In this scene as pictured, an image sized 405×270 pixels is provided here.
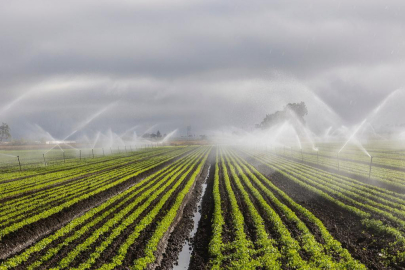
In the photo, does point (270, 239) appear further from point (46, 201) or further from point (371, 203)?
point (46, 201)

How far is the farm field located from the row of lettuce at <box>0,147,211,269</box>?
0.21 ft

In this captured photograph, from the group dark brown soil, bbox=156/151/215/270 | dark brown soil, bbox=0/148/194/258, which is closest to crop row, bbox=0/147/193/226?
dark brown soil, bbox=0/148/194/258

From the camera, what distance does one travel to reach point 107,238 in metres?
14.7

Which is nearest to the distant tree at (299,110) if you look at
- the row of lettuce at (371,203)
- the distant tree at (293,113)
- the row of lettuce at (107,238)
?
the distant tree at (293,113)

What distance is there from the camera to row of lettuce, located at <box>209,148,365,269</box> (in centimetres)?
1185

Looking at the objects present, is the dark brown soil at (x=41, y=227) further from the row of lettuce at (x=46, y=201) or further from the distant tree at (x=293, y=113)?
the distant tree at (x=293, y=113)

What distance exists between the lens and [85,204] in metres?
22.2

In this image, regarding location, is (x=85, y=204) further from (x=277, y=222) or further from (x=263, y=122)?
(x=263, y=122)

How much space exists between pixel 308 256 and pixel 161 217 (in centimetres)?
1023

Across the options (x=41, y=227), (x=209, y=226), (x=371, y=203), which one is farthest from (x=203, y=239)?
(x=371, y=203)

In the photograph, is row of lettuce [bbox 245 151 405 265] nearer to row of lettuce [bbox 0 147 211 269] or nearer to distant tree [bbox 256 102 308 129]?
row of lettuce [bbox 0 147 211 269]

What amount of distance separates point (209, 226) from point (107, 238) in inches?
268

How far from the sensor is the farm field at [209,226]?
40.9 feet

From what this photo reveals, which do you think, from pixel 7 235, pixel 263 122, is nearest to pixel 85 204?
pixel 7 235
